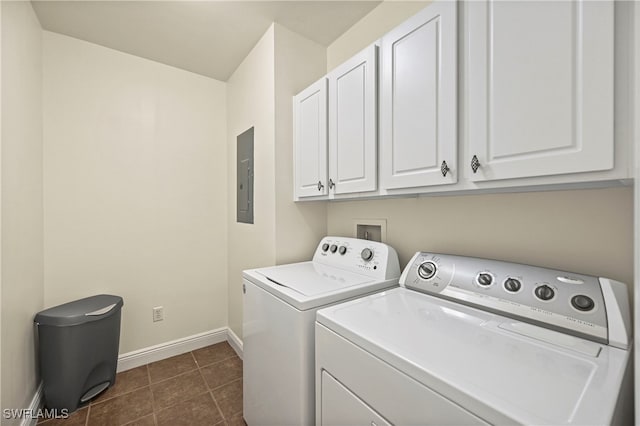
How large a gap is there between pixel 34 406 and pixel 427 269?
7.96 feet

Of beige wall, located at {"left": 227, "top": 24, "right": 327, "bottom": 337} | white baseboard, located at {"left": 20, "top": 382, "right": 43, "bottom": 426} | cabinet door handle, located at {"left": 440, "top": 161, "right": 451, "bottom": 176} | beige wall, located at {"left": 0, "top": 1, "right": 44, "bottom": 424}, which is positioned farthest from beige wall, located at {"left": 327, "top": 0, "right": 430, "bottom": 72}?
white baseboard, located at {"left": 20, "top": 382, "right": 43, "bottom": 426}

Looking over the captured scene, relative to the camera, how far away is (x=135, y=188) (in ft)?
7.39

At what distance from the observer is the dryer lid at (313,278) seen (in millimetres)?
1258

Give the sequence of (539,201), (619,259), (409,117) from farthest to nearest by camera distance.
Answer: (409,117) → (539,201) → (619,259)

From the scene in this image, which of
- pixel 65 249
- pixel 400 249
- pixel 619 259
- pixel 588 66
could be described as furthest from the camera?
pixel 65 249

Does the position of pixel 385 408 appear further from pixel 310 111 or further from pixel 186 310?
pixel 186 310

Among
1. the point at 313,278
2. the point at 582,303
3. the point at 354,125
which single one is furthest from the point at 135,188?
the point at 582,303

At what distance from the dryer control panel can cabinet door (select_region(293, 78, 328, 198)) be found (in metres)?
0.83

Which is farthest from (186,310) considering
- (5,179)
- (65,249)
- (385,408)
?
(385,408)

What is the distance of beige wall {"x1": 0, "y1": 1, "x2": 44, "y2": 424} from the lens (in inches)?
52.4

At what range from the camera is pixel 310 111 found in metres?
1.75

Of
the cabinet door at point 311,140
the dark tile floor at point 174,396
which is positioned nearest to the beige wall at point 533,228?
the cabinet door at point 311,140

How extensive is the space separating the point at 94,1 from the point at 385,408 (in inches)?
103

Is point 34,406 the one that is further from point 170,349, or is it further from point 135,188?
point 135,188
